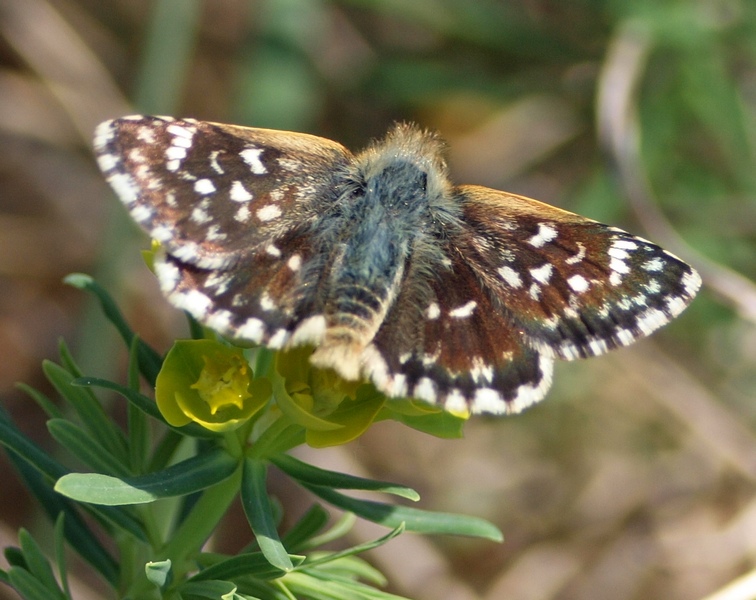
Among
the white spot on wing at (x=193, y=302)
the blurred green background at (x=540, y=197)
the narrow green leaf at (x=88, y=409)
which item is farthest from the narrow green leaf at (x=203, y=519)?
the blurred green background at (x=540, y=197)

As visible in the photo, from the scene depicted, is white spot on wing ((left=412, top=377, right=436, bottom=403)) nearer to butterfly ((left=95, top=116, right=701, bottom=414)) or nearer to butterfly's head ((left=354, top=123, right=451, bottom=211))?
butterfly ((left=95, top=116, right=701, bottom=414))

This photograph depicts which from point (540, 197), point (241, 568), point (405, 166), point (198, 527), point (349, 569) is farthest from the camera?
point (540, 197)

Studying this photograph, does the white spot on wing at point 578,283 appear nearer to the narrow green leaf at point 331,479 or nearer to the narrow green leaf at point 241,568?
the narrow green leaf at point 331,479

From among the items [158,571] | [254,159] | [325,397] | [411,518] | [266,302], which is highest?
[254,159]

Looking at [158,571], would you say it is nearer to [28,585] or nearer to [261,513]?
[261,513]

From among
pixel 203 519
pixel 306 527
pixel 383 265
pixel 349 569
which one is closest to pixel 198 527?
pixel 203 519

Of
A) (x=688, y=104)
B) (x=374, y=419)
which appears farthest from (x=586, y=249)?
(x=688, y=104)
